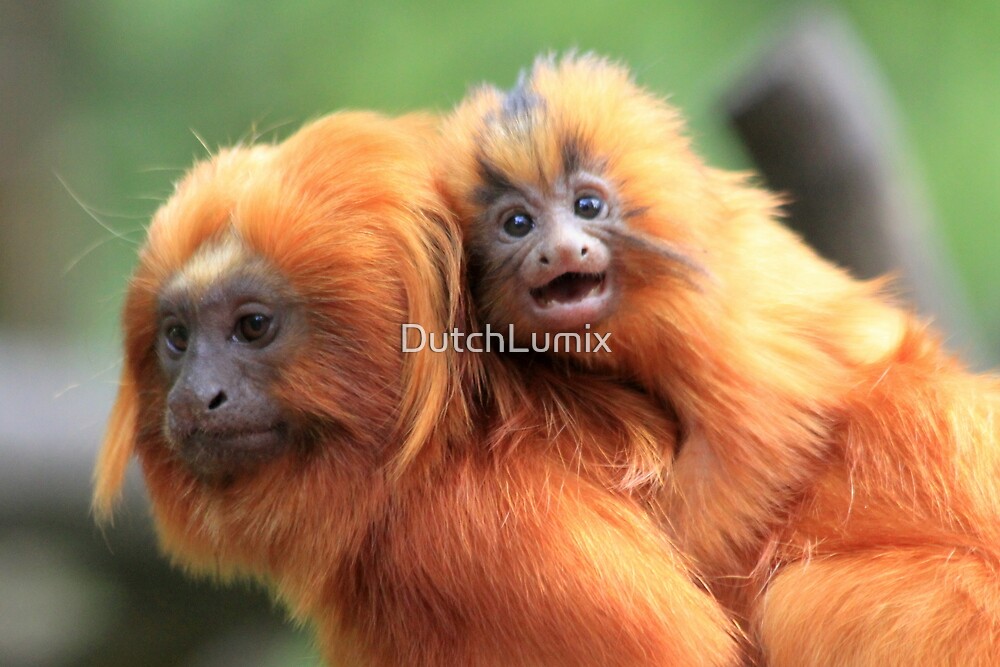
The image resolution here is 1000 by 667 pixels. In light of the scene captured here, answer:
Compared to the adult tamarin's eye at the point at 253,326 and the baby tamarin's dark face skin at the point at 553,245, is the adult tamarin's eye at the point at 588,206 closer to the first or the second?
the baby tamarin's dark face skin at the point at 553,245

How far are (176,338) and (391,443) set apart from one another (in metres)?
0.45

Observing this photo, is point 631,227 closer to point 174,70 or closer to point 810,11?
point 810,11

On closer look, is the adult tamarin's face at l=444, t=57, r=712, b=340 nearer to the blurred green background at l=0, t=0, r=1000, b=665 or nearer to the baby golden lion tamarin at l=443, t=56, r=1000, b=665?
the baby golden lion tamarin at l=443, t=56, r=1000, b=665

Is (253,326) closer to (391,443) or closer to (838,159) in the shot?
(391,443)

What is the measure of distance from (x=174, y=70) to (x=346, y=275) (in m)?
3.08

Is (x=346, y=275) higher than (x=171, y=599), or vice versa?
(x=346, y=275)

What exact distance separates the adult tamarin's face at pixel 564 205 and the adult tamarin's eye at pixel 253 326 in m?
0.38

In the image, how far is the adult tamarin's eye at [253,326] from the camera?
1.71 metres

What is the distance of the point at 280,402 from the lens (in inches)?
67.1

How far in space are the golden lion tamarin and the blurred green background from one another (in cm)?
117

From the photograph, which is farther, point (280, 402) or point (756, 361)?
point (756, 361)

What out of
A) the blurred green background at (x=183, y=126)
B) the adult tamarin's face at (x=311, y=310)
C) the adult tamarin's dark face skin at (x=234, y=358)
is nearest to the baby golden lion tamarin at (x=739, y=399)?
the adult tamarin's face at (x=311, y=310)

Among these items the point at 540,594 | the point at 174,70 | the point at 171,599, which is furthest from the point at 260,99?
the point at 540,594

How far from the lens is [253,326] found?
1712mm
